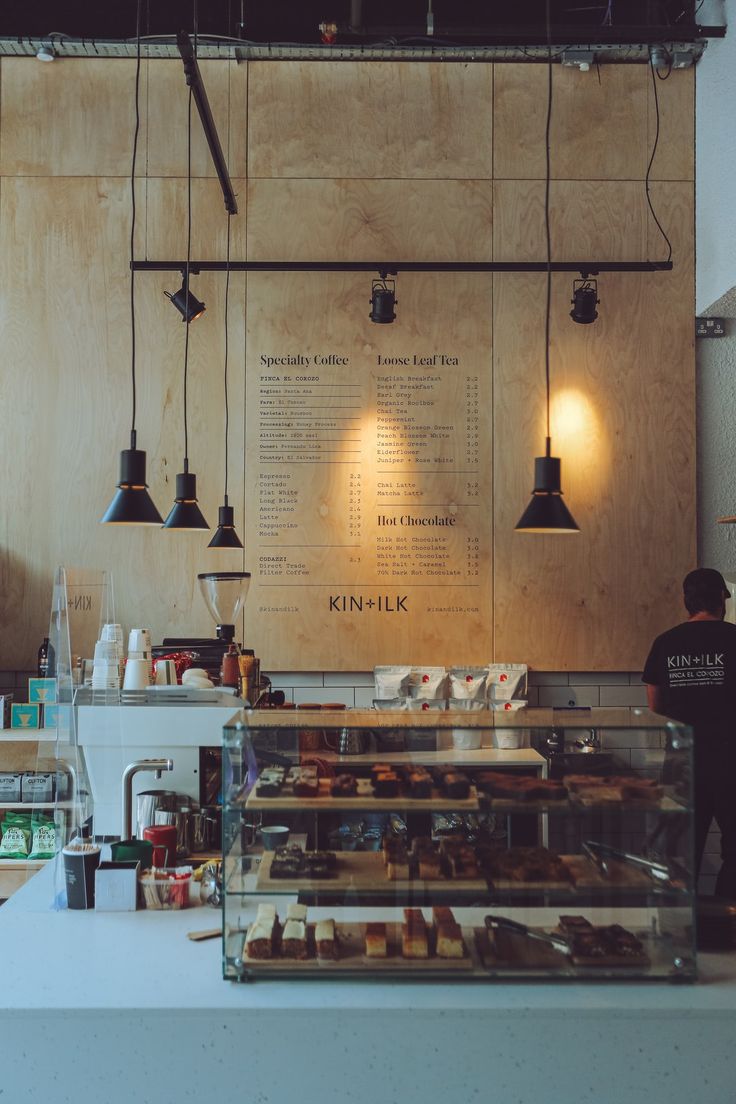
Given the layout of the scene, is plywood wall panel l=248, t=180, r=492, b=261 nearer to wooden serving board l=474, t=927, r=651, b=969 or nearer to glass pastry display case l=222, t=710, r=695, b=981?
glass pastry display case l=222, t=710, r=695, b=981

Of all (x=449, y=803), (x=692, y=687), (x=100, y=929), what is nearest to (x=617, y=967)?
(x=449, y=803)

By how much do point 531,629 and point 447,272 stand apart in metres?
1.81

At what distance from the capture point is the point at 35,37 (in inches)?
185

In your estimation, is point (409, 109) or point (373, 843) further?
point (409, 109)

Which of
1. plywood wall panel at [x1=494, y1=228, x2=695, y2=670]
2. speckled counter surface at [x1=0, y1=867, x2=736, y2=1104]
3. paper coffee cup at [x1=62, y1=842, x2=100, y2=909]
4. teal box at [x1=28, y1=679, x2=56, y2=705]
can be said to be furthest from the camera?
plywood wall panel at [x1=494, y1=228, x2=695, y2=670]

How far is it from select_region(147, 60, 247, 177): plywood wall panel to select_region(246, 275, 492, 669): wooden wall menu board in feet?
2.31

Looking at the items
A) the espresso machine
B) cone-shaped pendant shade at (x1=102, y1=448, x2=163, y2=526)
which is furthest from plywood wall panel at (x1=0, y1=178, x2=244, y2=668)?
cone-shaped pendant shade at (x1=102, y1=448, x2=163, y2=526)

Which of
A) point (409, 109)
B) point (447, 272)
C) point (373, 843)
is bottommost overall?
point (373, 843)

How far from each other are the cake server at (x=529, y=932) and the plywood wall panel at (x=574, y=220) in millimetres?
3550

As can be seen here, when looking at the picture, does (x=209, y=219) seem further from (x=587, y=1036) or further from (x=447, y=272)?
(x=587, y=1036)

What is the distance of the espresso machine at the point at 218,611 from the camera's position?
3.68 m

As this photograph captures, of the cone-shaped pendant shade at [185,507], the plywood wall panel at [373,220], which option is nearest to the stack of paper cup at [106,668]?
the cone-shaped pendant shade at [185,507]

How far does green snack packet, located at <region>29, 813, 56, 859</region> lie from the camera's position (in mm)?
4086

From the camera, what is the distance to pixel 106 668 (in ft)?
9.91
